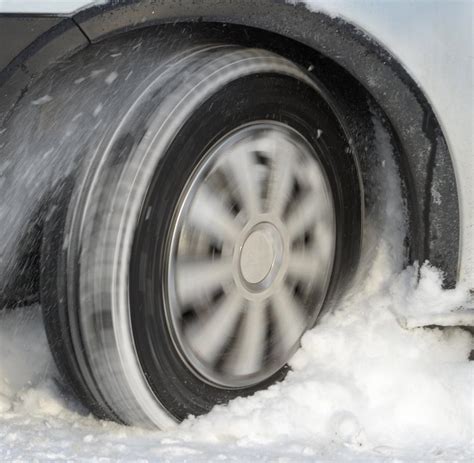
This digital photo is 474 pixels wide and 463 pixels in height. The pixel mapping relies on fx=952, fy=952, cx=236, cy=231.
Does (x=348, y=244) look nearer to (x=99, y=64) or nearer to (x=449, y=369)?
(x=449, y=369)

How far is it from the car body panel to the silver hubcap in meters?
0.31

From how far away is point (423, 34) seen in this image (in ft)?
7.92

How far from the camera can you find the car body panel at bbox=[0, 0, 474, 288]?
2.21 meters

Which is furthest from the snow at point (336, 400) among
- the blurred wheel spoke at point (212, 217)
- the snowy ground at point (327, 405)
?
the blurred wheel spoke at point (212, 217)

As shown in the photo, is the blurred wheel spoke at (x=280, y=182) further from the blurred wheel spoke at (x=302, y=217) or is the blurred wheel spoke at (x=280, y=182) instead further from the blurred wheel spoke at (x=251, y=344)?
the blurred wheel spoke at (x=251, y=344)

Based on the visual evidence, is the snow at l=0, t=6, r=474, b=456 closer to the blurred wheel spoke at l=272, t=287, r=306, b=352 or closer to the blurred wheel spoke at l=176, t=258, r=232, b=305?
the blurred wheel spoke at l=272, t=287, r=306, b=352

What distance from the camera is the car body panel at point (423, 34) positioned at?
2.21m

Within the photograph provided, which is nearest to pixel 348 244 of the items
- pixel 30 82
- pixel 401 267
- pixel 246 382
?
pixel 401 267

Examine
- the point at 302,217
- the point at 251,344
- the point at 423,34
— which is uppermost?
the point at 423,34

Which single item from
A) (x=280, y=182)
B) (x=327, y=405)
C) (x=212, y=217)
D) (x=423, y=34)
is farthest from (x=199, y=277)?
(x=423, y=34)

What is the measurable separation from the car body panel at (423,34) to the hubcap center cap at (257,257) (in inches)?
18.8

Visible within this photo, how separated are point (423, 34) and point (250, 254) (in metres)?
0.71

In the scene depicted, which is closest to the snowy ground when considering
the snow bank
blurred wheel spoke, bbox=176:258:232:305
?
the snow bank

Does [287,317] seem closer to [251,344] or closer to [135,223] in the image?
[251,344]
